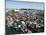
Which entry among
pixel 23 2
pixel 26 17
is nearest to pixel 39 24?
pixel 26 17

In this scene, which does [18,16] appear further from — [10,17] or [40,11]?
[40,11]

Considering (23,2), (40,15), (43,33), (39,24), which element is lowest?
(43,33)

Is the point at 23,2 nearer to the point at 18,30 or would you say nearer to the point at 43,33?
the point at 18,30
